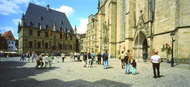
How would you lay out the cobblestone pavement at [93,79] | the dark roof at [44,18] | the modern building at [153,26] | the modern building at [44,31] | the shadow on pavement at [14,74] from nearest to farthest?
the cobblestone pavement at [93,79] → the shadow on pavement at [14,74] → the modern building at [153,26] → the modern building at [44,31] → the dark roof at [44,18]

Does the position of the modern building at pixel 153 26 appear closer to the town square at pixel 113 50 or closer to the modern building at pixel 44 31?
the town square at pixel 113 50

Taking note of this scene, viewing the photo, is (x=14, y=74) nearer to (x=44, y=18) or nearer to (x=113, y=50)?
(x=113, y=50)

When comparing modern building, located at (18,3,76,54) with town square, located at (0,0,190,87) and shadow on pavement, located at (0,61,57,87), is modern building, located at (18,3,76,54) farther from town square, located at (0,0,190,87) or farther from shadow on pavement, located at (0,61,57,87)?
shadow on pavement, located at (0,61,57,87)

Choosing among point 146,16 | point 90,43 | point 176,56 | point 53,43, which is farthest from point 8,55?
point 176,56

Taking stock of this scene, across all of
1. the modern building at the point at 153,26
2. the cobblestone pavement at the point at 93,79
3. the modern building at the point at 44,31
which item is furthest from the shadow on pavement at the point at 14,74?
the modern building at the point at 44,31

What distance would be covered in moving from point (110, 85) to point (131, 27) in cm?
1872

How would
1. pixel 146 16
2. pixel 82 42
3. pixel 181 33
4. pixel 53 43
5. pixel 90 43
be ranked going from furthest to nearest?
1. pixel 82 42
2. pixel 90 43
3. pixel 53 43
4. pixel 146 16
5. pixel 181 33

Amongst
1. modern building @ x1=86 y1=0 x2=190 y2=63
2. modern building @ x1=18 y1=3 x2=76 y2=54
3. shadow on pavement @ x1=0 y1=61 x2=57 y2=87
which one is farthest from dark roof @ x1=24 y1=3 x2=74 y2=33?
shadow on pavement @ x1=0 y1=61 x2=57 y2=87

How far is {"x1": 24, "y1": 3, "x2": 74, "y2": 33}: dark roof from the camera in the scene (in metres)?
45.1

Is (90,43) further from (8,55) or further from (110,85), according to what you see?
(110,85)

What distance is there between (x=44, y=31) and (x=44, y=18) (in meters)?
6.76

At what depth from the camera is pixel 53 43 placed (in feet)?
164

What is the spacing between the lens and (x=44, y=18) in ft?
164

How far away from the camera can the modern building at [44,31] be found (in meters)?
42.8
